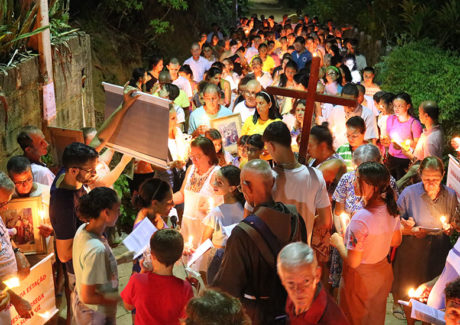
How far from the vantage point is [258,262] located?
3836 millimetres

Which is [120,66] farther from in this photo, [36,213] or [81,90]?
[36,213]

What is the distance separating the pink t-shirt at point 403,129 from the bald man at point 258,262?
4.51m

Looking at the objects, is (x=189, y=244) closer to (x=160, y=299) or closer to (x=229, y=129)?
(x=160, y=299)

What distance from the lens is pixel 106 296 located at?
4254mm

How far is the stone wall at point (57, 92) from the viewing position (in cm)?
675

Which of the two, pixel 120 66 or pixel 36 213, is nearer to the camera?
pixel 36 213

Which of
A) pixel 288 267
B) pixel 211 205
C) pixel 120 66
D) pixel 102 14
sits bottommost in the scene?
pixel 120 66

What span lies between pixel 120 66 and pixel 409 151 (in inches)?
464

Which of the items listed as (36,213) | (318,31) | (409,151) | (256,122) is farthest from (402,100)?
(318,31)

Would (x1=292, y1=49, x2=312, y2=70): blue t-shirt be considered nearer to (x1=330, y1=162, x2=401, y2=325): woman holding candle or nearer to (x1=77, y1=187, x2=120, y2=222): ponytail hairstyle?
(x1=330, y1=162, x2=401, y2=325): woman holding candle

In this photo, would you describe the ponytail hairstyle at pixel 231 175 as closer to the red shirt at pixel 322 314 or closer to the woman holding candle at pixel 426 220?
the woman holding candle at pixel 426 220

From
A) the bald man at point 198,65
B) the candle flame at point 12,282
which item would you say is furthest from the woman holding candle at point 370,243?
the bald man at point 198,65

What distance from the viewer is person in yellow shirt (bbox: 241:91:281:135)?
307 inches

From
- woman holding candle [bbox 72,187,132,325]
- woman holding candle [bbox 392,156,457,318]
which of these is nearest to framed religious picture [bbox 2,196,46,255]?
woman holding candle [bbox 72,187,132,325]
